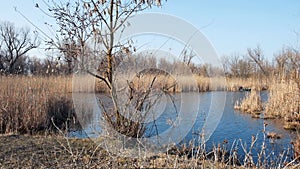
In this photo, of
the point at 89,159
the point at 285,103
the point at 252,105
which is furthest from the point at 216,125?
the point at 89,159

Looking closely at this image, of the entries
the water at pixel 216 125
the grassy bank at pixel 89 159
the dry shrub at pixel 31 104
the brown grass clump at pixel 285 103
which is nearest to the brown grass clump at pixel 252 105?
the water at pixel 216 125

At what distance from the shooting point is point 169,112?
5.94 metres

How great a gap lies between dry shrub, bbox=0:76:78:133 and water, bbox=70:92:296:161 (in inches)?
32.4

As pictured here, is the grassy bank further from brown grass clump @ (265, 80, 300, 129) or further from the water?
brown grass clump @ (265, 80, 300, 129)

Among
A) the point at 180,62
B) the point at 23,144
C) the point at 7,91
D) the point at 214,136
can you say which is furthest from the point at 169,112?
the point at 7,91

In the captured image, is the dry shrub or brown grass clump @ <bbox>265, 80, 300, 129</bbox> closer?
the dry shrub

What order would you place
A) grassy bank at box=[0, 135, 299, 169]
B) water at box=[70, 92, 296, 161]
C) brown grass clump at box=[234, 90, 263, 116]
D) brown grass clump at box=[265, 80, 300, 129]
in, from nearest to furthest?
grassy bank at box=[0, 135, 299, 169] → water at box=[70, 92, 296, 161] → brown grass clump at box=[265, 80, 300, 129] → brown grass clump at box=[234, 90, 263, 116]

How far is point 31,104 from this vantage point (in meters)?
6.20

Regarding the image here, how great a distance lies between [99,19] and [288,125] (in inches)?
236

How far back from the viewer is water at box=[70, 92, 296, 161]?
508 centimetres

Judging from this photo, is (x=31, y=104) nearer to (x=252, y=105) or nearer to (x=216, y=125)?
(x=216, y=125)

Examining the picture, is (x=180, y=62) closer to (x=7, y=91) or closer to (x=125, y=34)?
(x=125, y=34)

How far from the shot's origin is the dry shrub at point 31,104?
19.6ft

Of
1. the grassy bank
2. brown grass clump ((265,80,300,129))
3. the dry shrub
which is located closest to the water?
brown grass clump ((265,80,300,129))
